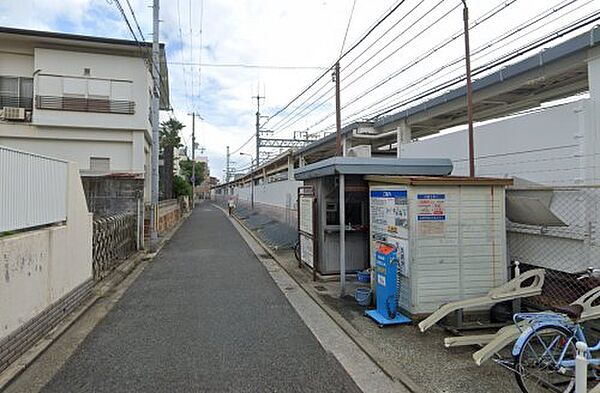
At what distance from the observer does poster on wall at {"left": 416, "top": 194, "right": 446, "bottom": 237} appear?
18.2 feet

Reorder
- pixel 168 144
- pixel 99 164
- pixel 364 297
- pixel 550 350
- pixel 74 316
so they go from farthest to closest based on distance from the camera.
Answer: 1. pixel 168 144
2. pixel 99 164
3. pixel 364 297
4. pixel 74 316
5. pixel 550 350

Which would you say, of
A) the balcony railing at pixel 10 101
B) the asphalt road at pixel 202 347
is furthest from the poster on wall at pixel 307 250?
the balcony railing at pixel 10 101

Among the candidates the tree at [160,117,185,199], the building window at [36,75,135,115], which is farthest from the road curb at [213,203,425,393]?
the tree at [160,117,185,199]

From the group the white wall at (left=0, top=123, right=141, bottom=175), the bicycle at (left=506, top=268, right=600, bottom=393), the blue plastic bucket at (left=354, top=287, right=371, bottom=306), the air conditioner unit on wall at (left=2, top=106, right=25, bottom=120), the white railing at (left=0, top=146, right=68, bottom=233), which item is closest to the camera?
the bicycle at (left=506, top=268, right=600, bottom=393)

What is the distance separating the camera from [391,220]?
6.12m

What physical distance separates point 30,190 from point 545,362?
6.26 meters

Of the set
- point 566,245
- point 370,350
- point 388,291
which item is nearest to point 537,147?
point 566,245

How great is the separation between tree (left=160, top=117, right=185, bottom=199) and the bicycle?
2431 cm

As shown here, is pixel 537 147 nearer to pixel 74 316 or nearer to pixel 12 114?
pixel 74 316

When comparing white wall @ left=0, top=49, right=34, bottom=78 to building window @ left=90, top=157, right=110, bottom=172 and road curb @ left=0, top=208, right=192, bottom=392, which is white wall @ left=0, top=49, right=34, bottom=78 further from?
road curb @ left=0, top=208, right=192, bottom=392

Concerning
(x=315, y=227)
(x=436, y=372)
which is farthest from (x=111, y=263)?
(x=436, y=372)

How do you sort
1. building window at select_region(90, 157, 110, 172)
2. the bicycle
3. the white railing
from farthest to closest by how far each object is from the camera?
building window at select_region(90, 157, 110, 172) → the white railing → the bicycle

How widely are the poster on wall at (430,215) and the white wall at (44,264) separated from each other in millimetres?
5120

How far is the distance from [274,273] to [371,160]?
4218mm
